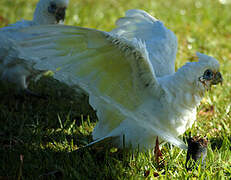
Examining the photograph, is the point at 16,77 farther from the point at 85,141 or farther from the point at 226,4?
the point at 226,4

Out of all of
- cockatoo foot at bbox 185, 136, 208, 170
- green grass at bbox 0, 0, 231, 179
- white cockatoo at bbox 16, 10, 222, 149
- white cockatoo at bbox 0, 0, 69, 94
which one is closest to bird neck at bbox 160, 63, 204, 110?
white cockatoo at bbox 16, 10, 222, 149

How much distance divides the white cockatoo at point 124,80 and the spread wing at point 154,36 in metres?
0.48

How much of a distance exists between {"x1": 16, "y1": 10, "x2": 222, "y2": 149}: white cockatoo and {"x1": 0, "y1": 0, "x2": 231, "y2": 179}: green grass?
17 centimetres

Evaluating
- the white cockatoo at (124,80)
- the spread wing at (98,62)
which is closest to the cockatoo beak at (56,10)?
the white cockatoo at (124,80)

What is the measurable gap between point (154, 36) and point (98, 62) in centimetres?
116

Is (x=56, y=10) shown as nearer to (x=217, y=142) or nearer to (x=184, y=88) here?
(x=184, y=88)

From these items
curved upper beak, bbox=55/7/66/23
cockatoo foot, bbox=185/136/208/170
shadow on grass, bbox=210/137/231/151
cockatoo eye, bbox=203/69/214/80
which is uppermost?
curved upper beak, bbox=55/7/66/23

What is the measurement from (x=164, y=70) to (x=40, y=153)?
3.64 ft

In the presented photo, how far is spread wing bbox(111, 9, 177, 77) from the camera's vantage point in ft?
8.75

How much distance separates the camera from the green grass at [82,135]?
2.17m

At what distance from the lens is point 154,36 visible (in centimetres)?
301

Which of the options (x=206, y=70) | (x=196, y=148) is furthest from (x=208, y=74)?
(x=196, y=148)

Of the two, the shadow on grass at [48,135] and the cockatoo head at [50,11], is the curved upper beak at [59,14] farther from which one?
the shadow on grass at [48,135]

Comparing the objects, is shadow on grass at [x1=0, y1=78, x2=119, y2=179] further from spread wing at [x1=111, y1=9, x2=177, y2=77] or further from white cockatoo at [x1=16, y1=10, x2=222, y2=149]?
spread wing at [x1=111, y1=9, x2=177, y2=77]
